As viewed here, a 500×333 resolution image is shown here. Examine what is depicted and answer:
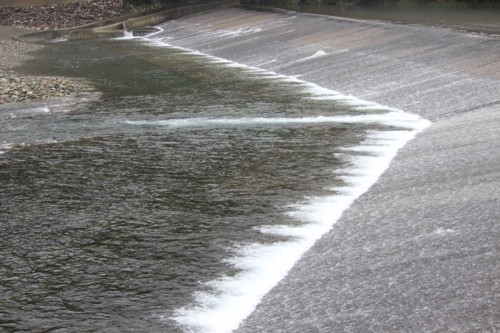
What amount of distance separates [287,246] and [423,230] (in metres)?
1.30

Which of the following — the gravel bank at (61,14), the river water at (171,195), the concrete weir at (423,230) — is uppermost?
the gravel bank at (61,14)

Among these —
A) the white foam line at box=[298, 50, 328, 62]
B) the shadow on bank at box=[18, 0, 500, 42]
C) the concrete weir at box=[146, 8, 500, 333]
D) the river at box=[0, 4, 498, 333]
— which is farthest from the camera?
the shadow on bank at box=[18, 0, 500, 42]

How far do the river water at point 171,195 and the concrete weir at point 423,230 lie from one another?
36 cm

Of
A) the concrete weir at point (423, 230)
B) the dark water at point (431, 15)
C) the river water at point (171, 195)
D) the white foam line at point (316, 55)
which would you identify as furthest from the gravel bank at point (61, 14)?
the concrete weir at point (423, 230)

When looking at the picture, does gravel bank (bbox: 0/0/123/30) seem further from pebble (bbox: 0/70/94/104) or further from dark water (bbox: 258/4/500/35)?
pebble (bbox: 0/70/94/104)

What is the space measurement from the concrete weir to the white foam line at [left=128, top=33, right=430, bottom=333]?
154 millimetres

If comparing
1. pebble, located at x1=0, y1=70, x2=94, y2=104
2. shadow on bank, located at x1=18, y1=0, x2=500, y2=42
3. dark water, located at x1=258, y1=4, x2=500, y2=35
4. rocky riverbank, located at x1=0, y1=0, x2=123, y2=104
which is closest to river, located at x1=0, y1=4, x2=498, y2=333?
pebble, located at x1=0, y1=70, x2=94, y2=104

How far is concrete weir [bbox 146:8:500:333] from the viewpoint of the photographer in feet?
18.5

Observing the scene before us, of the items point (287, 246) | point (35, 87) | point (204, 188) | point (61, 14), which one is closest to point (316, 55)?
point (35, 87)

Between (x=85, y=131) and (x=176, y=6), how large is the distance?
29.7m

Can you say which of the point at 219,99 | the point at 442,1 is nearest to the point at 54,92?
the point at 219,99

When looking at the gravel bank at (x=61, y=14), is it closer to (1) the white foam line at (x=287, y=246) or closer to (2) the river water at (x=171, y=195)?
(2) the river water at (x=171, y=195)

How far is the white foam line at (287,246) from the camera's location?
622cm

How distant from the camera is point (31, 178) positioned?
10852 mm
